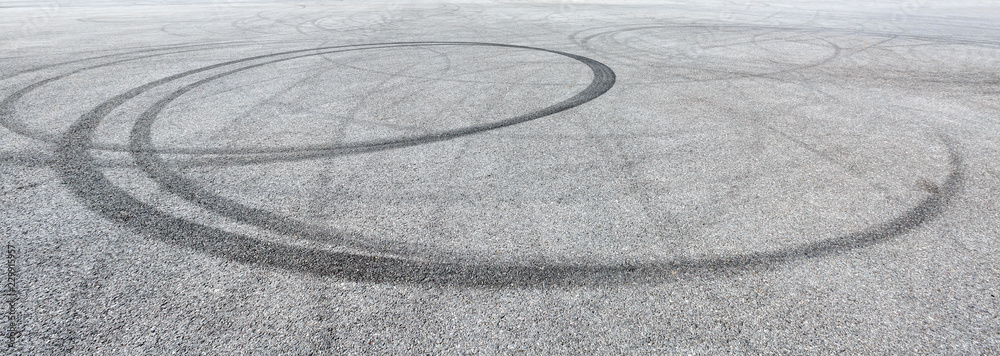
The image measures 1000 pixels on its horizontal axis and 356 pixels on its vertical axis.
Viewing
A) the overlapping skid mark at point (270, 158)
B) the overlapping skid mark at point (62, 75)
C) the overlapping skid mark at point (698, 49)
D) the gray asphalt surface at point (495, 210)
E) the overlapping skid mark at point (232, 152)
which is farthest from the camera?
the overlapping skid mark at point (698, 49)

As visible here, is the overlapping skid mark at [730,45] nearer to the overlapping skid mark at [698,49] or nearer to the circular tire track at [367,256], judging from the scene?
the overlapping skid mark at [698,49]

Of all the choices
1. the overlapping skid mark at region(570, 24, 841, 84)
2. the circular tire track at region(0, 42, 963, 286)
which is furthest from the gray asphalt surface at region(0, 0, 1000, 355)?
the overlapping skid mark at region(570, 24, 841, 84)

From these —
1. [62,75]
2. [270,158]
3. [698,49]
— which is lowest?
[270,158]

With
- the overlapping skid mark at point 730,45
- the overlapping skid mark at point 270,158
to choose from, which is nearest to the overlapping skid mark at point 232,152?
the overlapping skid mark at point 270,158

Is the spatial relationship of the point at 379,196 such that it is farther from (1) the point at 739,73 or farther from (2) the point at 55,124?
(1) the point at 739,73

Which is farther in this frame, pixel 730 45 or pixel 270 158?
pixel 730 45

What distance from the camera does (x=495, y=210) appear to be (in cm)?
355

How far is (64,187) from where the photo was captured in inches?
148

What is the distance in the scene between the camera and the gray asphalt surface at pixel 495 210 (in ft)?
8.03

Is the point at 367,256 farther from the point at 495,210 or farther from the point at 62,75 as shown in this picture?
the point at 62,75

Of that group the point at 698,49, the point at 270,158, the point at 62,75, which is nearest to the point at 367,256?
the point at 270,158

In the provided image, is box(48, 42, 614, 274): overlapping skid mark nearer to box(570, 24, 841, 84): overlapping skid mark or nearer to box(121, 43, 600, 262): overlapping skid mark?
box(121, 43, 600, 262): overlapping skid mark

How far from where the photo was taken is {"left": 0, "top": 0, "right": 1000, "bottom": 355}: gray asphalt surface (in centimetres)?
245

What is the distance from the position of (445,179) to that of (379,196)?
560 mm
